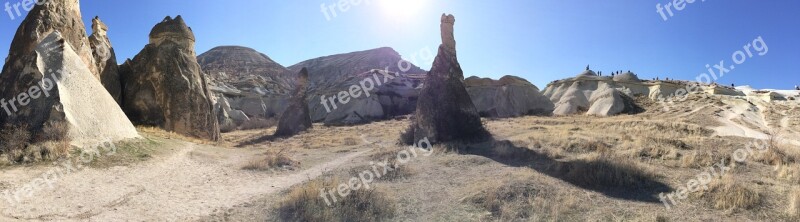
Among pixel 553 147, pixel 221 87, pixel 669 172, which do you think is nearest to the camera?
pixel 669 172

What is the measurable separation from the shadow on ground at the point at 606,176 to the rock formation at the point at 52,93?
9.53m

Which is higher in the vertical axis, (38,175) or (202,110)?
(202,110)

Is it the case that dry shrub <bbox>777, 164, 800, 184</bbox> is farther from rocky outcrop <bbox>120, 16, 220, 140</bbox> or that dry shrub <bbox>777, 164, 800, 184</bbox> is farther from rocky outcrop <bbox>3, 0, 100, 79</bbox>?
rocky outcrop <bbox>120, 16, 220, 140</bbox>

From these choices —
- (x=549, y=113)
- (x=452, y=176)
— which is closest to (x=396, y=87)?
(x=549, y=113)

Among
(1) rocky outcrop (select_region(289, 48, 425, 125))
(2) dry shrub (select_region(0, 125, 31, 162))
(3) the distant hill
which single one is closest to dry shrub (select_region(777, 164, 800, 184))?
(2) dry shrub (select_region(0, 125, 31, 162))

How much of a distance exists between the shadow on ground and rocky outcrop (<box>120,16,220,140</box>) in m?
11.5

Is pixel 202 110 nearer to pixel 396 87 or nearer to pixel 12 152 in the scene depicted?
pixel 12 152

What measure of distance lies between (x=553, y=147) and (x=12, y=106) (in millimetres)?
13145

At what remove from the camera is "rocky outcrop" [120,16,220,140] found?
51.8 ft

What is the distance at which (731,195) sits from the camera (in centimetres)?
714

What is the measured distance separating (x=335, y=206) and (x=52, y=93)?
7.38 metres

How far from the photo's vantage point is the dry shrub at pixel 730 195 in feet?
22.9

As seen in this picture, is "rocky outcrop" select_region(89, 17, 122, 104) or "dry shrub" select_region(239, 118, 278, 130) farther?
"dry shrub" select_region(239, 118, 278, 130)

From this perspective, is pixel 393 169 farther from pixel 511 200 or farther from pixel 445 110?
pixel 445 110
